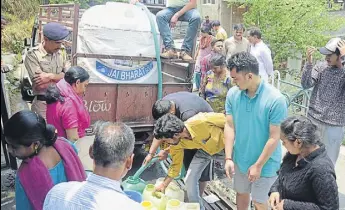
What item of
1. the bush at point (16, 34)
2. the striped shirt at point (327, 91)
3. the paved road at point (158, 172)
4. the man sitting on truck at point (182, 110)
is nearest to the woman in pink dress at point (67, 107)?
the man sitting on truck at point (182, 110)

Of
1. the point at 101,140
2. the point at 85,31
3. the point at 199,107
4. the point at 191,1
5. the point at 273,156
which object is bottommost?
the point at 273,156

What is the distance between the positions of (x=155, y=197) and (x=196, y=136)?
67 centimetres

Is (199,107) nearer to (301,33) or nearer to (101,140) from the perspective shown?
(101,140)

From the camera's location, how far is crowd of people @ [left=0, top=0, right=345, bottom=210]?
1734 mm

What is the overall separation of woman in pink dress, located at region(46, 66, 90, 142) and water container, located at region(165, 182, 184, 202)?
3.23 ft

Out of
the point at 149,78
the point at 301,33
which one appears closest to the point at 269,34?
the point at 301,33

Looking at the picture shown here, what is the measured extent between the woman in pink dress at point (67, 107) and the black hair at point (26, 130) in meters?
1.09

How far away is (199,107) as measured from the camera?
12.0 feet

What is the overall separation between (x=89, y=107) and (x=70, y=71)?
1279mm

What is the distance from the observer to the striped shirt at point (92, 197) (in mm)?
1553

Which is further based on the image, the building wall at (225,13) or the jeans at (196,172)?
the building wall at (225,13)

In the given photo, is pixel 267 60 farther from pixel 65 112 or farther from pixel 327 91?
pixel 65 112

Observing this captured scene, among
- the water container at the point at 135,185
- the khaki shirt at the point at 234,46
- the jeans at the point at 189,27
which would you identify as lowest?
the water container at the point at 135,185

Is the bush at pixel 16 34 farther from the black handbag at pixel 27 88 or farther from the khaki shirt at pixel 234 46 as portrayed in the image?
the khaki shirt at pixel 234 46
